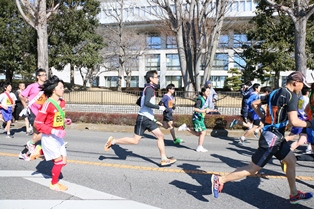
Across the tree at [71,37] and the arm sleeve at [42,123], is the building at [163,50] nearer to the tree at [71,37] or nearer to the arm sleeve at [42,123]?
the tree at [71,37]

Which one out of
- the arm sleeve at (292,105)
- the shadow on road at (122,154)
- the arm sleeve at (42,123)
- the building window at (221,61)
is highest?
the building window at (221,61)

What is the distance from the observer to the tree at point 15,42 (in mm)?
22922

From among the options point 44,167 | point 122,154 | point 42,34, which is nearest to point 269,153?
point 122,154

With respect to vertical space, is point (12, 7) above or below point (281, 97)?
above

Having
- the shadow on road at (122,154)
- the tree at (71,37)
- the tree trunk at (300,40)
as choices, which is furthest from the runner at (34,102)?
the tree at (71,37)

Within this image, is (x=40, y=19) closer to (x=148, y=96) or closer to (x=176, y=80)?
(x=148, y=96)

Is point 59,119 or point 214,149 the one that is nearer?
point 59,119

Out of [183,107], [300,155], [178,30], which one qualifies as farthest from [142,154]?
[178,30]

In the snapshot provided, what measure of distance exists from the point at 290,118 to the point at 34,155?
4.82 m

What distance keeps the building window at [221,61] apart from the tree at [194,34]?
719 inches

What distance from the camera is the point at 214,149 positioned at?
7.94m

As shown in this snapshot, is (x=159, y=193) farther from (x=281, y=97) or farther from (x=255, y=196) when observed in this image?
(x=281, y=97)

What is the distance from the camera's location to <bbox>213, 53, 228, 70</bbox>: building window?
134ft

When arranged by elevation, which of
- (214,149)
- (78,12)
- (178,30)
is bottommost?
(214,149)
